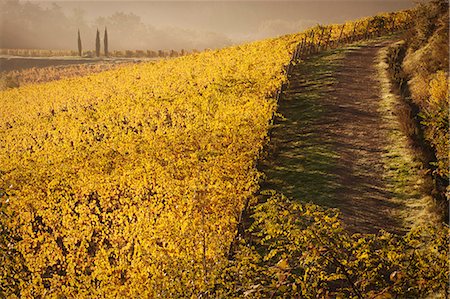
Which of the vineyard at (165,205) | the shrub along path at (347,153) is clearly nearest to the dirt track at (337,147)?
the shrub along path at (347,153)

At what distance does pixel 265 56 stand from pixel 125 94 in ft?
43.0

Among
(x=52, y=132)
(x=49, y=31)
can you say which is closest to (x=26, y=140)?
(x=52, y=132)

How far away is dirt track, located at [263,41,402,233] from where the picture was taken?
1312cm

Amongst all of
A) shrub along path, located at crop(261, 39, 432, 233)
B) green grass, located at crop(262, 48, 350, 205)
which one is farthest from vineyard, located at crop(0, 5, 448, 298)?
shrub along path, located at crop(261, 39, 432, 233)

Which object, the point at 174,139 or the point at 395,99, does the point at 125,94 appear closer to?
the point at 174,139

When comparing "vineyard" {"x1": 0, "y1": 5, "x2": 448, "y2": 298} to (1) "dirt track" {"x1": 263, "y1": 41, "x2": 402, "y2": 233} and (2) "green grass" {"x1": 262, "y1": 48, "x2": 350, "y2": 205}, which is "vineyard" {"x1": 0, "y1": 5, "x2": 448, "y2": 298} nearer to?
(2) "green grass" {"x1": 262, "y1": 48, "x2": 350, "y2": 205}

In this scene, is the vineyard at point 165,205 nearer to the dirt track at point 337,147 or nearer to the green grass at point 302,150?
the green grass at point 302,150

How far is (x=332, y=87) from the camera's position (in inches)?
924

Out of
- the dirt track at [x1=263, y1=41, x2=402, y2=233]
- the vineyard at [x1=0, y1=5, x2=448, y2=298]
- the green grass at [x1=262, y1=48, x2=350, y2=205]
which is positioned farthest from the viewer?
the green grass at [x1=262, y1=48, x2=350, y2=205]

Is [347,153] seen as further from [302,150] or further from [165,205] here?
[165,205]

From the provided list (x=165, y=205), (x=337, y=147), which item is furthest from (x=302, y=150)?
(x=165, y=205)

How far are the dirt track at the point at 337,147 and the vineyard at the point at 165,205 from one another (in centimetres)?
106

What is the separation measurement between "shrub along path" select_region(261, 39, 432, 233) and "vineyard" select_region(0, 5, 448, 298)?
3.46 ft

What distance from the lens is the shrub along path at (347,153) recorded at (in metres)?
12.9
